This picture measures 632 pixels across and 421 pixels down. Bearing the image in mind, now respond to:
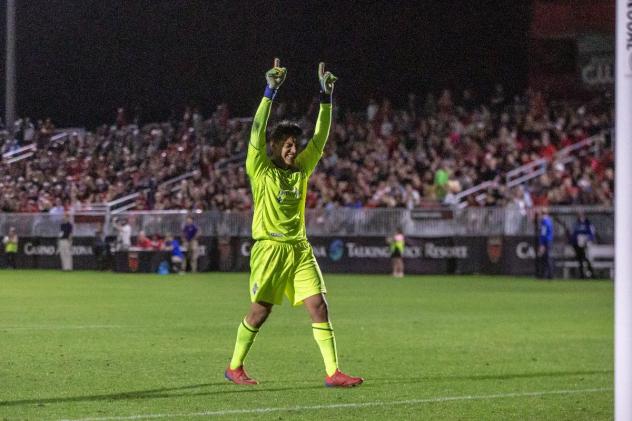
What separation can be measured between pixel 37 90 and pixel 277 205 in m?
38.6

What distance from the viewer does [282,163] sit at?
1048 centimetres

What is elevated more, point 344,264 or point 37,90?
point 37,90

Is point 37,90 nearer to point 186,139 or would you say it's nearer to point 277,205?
point 186,139

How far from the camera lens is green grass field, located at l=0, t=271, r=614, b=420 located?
8.97 m

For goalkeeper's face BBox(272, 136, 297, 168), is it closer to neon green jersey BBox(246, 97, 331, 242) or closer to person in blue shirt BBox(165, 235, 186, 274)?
neon green jersey BBox(246, 97, 331, 242)

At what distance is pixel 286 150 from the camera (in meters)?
10.3

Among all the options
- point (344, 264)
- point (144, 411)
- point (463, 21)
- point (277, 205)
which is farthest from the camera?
point (463, 21)

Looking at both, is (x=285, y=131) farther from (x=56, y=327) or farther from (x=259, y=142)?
(x=56, y=327)

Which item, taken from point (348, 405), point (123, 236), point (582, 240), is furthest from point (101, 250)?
point (348, 405)

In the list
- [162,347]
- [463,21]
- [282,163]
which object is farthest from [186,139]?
[282,163]

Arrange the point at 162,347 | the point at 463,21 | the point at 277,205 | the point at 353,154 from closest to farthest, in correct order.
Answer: the point at 277,205
the point at 162,347
the point at 353,154
the point at 463,21

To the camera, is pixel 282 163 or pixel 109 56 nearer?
pixel 282 163

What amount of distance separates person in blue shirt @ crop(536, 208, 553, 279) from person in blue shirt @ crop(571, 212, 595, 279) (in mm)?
792

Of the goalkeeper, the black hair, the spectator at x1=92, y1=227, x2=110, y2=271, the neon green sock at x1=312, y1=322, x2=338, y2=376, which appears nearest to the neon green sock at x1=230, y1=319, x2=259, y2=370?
the goalkeeper
